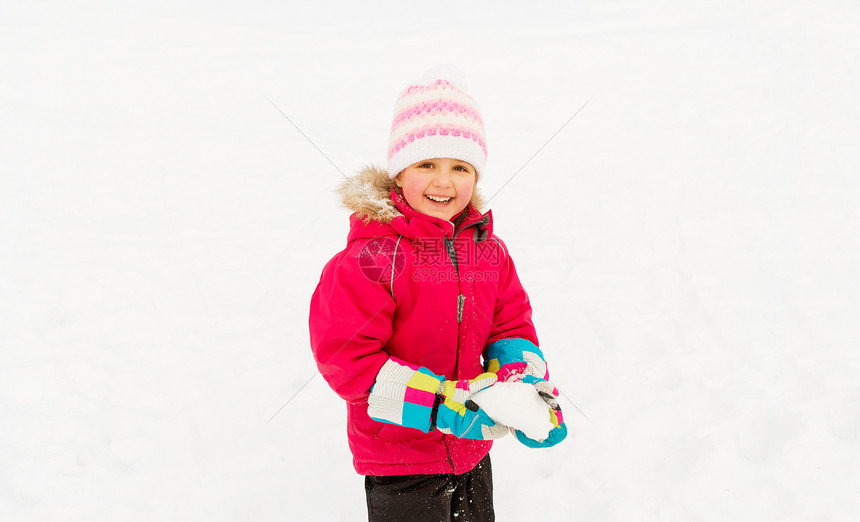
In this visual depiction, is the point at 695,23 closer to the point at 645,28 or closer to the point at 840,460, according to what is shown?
the point at 645,28

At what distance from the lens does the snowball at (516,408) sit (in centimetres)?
170

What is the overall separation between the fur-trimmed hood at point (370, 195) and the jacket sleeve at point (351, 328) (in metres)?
0.17

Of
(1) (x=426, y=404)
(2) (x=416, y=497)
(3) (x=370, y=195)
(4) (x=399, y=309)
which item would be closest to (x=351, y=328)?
(4) (x=399, y=309)

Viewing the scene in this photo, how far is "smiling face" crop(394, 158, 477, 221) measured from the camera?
6.56ft

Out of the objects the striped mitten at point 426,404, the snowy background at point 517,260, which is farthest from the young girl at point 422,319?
the snowy background at point 517,260

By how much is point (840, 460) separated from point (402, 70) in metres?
8.22

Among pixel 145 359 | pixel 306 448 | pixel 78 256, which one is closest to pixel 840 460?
pixel 306 448

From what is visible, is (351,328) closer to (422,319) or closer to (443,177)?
(422,319)

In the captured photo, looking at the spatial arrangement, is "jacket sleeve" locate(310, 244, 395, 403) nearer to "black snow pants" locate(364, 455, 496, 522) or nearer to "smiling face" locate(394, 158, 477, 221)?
"smiling face" locate(394, 158, 477, 221)

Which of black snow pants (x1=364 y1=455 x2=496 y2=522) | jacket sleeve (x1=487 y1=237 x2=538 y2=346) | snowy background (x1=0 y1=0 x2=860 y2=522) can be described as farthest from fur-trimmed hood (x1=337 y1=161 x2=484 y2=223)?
snowy background (x1=0 y1=0 x2=860 y2=522)

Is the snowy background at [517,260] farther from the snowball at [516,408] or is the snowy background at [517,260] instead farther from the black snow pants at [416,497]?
the snowball at [516,408]

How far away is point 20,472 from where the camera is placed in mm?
2879

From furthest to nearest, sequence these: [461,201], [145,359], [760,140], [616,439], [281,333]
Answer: [760,140]
[281,333]
[145,359]
[616,439]
[461,201]

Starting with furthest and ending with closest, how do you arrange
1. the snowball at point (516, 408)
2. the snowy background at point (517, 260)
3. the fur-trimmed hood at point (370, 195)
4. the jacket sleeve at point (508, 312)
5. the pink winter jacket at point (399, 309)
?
the snowy background at point (517, 260) → the jacket sleeve at point (508, 312) → the fur-trimmed hood at point (370, 195) → the pink winter jacket at point (399, 309) → the snowball at point (516, 408)
